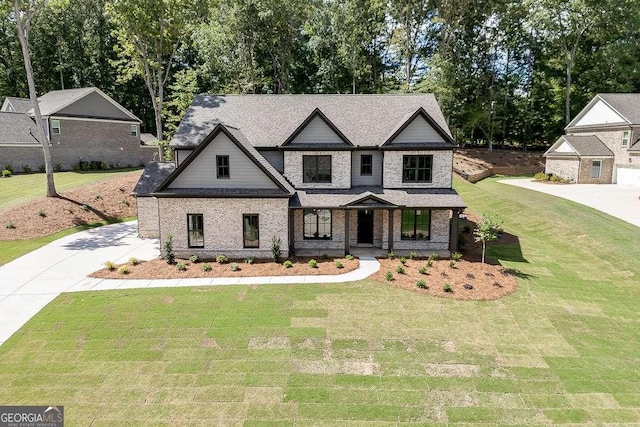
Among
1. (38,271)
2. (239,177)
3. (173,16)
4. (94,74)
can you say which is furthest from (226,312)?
(94,74)

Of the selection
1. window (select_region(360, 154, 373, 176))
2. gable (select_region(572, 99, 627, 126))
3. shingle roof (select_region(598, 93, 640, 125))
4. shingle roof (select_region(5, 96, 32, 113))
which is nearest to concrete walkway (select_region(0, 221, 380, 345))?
window (select_region(360, 154, 373, 176))

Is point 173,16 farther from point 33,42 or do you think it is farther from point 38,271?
point 33,42

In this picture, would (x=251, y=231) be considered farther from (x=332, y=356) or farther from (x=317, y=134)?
(x=332, y=356)

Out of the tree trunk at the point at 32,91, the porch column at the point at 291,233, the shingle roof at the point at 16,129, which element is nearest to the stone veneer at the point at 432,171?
the porch column at the point at 291,233

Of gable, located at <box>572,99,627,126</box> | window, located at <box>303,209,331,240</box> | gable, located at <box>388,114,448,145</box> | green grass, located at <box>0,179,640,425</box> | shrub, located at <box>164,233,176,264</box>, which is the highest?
gable, located at <box>572,99,627,126</box>

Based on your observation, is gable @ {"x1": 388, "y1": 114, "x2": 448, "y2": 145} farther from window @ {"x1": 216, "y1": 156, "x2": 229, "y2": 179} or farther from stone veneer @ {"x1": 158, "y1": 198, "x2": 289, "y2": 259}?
window @ {"x1": 216, "y1": 156, "x2": 229, "y2": 179}
